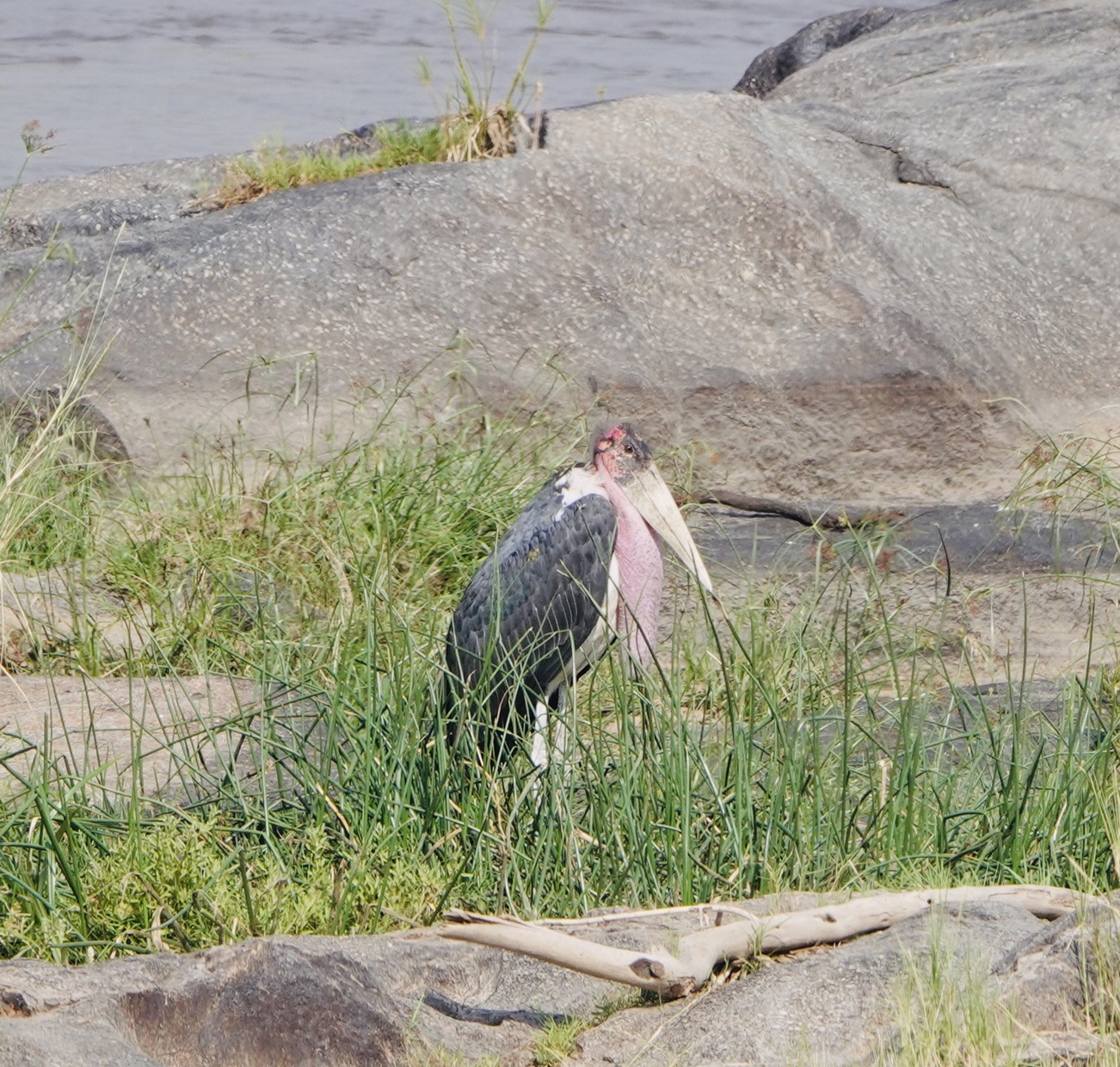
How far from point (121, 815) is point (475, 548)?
1.97 metres

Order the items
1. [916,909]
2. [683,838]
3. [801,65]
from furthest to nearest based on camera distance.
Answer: [801,65] < [683,838] < [916,909]

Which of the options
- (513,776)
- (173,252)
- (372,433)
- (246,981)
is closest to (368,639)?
(513,776)

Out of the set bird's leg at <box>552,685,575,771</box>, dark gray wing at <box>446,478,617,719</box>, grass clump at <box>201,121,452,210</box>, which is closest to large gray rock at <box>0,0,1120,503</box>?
grass clump at <box>201,121,452,210</box>

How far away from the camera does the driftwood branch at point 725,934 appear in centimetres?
205

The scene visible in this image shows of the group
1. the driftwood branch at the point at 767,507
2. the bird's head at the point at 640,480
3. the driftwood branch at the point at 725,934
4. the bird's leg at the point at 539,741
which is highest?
the bird's head at the point at 640,480

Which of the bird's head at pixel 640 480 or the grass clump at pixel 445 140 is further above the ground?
the grass clump at pixel 445 140

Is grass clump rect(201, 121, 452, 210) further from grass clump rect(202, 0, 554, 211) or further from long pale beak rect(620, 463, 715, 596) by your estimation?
long pale beak rect(620, 463, 715, 596)

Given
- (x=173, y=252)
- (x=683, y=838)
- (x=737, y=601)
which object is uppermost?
(x=173, y=252)

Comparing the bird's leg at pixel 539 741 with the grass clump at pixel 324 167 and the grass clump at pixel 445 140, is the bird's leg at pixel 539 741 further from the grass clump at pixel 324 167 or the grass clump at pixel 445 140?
the grass clump at pixel 324 167

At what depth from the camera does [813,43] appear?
8766 millimetres

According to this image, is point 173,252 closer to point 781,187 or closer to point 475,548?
point 475,548

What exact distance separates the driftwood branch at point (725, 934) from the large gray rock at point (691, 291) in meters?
3.05

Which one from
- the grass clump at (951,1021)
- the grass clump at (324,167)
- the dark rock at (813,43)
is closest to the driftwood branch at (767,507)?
the grass clump at (324,167)

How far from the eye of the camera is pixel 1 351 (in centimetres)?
538
